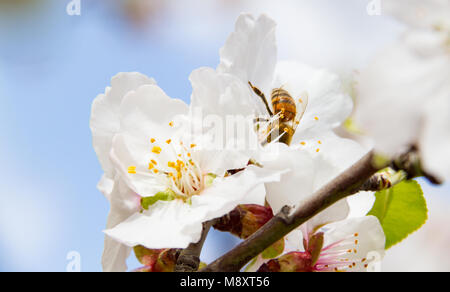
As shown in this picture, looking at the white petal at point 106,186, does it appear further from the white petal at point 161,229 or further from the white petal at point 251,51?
the white petal at point 251,51

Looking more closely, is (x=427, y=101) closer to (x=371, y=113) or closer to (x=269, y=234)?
(x=371, y=113)

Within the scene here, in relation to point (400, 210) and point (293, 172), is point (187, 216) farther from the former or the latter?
point (400, 210)

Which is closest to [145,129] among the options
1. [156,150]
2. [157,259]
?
[156,150]

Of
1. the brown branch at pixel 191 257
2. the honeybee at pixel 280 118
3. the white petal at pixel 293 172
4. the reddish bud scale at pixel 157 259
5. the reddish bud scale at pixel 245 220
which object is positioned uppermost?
the honeybee at pixel 280 118

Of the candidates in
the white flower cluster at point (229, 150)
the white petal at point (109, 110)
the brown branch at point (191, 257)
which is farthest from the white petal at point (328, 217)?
the white petal at point (109, 110)

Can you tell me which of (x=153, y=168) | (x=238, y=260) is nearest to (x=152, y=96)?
(x=153, y=168)

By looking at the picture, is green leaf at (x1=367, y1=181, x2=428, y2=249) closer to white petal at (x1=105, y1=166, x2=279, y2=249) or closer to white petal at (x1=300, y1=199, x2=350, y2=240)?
white petal at (x1=300, y1=199, x2=350, y2=240)

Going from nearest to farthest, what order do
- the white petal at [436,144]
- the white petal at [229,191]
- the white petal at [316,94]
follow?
the white petal at [436,144]
the white petal at [229,191]
the white petal at [316,94]

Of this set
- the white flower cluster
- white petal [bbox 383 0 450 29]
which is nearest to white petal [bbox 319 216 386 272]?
the white flower cluster
